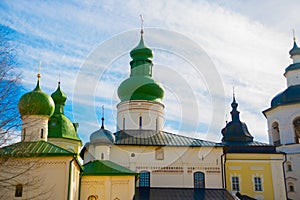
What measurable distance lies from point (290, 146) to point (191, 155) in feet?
31.5

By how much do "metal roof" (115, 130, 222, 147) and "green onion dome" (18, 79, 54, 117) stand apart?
5.16 metres

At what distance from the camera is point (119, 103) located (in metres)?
26.8

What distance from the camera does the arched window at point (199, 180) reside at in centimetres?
2256

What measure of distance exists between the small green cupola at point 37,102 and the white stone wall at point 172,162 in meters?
5.15

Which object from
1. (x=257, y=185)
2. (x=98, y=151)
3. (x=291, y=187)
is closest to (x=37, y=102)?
(x=98, y=151)

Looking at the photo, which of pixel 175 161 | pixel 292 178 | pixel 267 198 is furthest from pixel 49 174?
pixel 292 178

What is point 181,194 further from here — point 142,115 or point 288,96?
point 288,96

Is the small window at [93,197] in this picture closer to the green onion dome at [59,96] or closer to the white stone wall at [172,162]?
the white stone wall at [172,162]

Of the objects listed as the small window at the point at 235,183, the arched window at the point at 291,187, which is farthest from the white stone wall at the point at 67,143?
the arched window at the point at 291,187

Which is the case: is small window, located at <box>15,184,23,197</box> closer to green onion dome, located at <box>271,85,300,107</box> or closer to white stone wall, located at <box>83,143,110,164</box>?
white stone wall, located at <box>83,143,110,164</box>

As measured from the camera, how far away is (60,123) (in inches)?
1049

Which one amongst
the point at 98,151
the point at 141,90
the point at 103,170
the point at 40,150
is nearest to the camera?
the point at 40,150

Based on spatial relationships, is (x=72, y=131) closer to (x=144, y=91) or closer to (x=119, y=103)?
(x=119, y=103)

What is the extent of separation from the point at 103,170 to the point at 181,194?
4480mm
